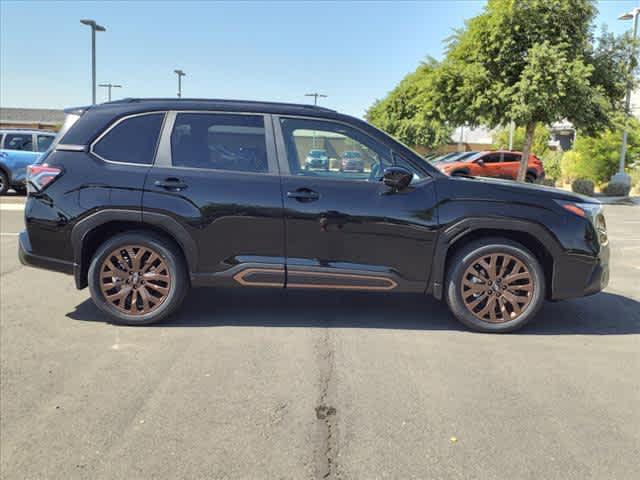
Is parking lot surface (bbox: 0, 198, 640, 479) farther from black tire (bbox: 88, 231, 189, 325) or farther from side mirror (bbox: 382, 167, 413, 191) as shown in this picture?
side mirror (bbox: 382, 167, 413, 191)

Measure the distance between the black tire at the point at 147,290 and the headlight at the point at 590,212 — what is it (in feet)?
10.5

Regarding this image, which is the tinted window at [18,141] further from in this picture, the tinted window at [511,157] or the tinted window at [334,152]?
the tinted window at [511,157]

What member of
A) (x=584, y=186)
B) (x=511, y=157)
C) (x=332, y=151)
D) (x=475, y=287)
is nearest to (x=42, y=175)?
(x=332, y=151)

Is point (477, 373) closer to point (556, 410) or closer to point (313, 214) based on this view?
point (556, 410)

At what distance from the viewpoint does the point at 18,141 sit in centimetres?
1517

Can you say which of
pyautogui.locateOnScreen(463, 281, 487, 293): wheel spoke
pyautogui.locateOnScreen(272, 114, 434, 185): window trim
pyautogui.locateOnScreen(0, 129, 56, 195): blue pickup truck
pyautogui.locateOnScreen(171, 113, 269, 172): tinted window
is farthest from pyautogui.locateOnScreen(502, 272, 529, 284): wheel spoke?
pyautogui.locateOnScreen(0, 129, 56, 195): blue pickup truck

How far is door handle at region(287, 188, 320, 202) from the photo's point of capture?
4402 millimetres

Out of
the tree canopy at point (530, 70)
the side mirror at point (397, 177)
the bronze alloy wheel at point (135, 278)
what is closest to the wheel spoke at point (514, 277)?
the side mirror at point (397, 177)

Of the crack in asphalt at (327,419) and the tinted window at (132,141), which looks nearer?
the crack in asphalt at (327,419)

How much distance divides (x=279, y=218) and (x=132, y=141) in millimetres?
1412

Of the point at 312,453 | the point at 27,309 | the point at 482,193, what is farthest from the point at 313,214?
the point at 27,309

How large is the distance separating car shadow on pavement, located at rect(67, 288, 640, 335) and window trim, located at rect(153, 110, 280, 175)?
52.2 inches

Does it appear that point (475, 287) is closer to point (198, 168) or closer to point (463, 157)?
point (198, 168)

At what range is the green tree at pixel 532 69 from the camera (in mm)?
18641
